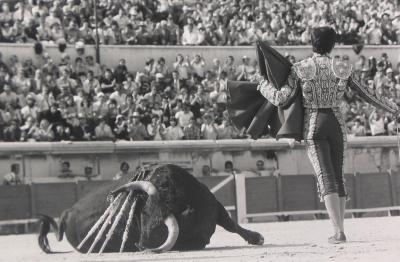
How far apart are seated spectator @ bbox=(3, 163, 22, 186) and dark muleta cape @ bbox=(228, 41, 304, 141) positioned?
7567 mm

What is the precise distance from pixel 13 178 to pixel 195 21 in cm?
508

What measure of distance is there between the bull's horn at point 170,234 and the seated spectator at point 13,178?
7.78 meters

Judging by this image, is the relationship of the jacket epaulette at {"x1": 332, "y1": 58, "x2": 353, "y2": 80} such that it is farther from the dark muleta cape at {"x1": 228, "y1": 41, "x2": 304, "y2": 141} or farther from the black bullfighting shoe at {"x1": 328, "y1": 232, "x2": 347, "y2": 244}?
the black bullfighting shoe at {"x1": 328, "y1": 232, "x2": 347, "y2": 244}

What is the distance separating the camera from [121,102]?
13805 millimetres

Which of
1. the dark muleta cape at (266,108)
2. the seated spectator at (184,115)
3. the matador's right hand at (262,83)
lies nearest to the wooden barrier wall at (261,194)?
the seated spectator at (184,115)

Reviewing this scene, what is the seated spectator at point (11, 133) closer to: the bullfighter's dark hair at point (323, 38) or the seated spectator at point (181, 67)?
the seated spectator at point (181, 67)

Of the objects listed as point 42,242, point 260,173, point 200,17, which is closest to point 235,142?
point 260,173

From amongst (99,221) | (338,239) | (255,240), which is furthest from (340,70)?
(99,221)

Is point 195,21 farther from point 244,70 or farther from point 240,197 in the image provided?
point 240,197

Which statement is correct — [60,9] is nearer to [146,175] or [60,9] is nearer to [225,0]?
[225,0]

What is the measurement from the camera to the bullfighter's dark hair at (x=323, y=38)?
5918 millimetres

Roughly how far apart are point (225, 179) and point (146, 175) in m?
8.13

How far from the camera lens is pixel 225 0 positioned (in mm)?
17344

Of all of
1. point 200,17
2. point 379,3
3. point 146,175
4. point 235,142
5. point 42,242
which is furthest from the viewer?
point 379,3
